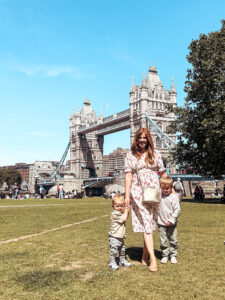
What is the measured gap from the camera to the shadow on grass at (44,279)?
13.5 ft

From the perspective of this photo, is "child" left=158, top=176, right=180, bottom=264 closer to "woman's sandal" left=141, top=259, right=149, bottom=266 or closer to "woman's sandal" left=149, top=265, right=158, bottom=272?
"woman's sandal" left=141, top=259, right=149, bottom=266

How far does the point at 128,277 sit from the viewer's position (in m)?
4.48

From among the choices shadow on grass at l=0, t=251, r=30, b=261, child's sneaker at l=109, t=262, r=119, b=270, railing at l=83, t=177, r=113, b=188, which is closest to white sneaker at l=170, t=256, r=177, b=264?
child's sneaker at l=109, t=262, r=119, b=270

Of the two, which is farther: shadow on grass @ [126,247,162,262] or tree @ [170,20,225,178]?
tree @ [170,20,225,178]

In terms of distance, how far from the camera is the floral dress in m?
5.21

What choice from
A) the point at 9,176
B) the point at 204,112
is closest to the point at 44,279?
the point at 204,112

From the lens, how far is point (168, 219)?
5543 millimetres

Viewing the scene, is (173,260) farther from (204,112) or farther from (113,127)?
(113,127)

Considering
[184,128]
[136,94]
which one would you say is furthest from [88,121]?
[184,128]

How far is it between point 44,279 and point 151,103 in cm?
6856

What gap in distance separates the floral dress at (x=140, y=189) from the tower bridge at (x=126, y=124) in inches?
1813

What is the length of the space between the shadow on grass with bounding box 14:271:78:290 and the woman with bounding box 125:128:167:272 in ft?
4.23

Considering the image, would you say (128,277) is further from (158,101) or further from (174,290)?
(158,101)

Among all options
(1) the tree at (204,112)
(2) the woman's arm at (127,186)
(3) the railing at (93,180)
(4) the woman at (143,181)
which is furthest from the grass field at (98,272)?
(3) the railing at (93,180)
